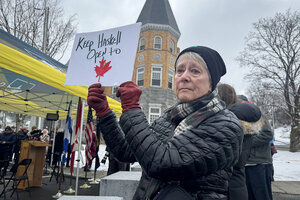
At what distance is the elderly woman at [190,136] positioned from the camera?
1.01m

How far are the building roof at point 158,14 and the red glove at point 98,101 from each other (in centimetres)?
2497

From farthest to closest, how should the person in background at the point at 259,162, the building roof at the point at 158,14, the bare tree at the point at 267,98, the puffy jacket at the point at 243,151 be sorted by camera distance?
1. the building roof at the point at 158,14
2. the bare tree at the point at 267,98
3. the person in background at the point at 259,162
4. the puffy jacket at the point at 243,151

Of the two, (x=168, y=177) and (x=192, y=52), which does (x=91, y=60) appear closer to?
(x=192, y=52)

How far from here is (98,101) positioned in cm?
148

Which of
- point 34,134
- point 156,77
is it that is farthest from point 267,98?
point 34,134

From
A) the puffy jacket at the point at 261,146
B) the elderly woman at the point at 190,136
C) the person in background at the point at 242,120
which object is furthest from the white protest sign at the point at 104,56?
the puffy jacket at the point at 261,146

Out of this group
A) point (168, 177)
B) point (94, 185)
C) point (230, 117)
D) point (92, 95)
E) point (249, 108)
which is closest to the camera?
point (168, 177)

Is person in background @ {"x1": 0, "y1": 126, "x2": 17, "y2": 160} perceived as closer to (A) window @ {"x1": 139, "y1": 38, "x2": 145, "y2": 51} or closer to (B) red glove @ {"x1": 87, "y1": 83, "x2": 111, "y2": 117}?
(B) red glove @ {"x1": 87, "y1": 83, "x2": 111, "y2": 117}

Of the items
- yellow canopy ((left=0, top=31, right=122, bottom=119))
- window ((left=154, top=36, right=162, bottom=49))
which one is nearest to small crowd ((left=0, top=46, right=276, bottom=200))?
yellow canopy ((left=0, top=31, right=122, bottom=119))

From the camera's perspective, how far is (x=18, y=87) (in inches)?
259

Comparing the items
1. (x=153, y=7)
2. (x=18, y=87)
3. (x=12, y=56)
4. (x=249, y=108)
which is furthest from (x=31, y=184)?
(x=153, y=7)

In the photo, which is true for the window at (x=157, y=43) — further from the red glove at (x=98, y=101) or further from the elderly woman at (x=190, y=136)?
the elderly woman at (x=190, y=136)

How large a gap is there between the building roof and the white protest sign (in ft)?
79.7

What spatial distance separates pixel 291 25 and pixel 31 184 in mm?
23517
